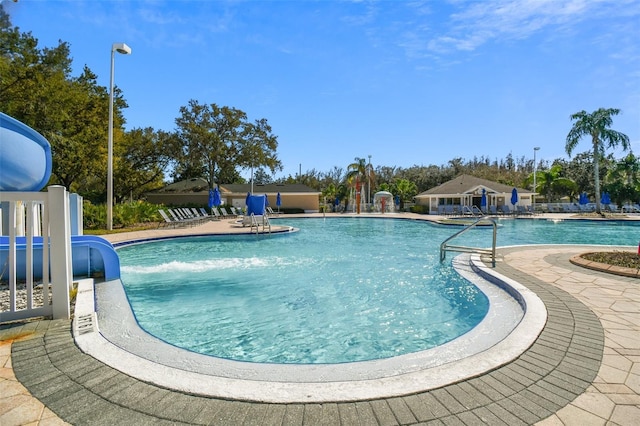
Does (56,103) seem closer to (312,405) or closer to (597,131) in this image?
(312,405)

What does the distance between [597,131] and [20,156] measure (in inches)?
1304

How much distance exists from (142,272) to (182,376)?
19.7ft

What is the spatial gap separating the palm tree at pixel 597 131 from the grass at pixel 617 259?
78.1ft

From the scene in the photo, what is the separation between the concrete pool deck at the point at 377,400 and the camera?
1.99 metres

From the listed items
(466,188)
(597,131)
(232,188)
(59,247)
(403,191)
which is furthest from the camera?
(232,188)

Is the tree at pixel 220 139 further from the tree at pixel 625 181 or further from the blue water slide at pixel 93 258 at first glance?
the tree at pixel 625 181

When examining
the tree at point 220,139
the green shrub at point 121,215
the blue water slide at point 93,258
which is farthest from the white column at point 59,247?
→ the tree at point 220,139

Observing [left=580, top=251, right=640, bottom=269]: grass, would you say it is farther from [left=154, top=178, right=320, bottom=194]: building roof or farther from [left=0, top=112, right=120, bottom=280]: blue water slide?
[left=154, top=178, right=320, bottom=194]: building roof

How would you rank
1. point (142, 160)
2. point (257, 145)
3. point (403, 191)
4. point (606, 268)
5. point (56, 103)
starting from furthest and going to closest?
point (403, 191) → point (257, 145) → point (142, 160) → point (56, 103) → point (606, 268)

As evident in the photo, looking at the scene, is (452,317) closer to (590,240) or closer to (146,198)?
(590,240)

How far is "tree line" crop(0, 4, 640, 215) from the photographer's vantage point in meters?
15.7

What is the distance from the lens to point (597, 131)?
2502 centimetres

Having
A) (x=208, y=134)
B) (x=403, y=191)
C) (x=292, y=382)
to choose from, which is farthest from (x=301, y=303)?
(x=403, y=191)

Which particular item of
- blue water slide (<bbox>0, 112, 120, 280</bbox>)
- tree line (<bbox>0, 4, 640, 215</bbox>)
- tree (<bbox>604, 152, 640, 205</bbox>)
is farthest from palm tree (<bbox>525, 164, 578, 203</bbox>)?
blue water slide (<bbox>0, 112, 120, 280</bbox>)
